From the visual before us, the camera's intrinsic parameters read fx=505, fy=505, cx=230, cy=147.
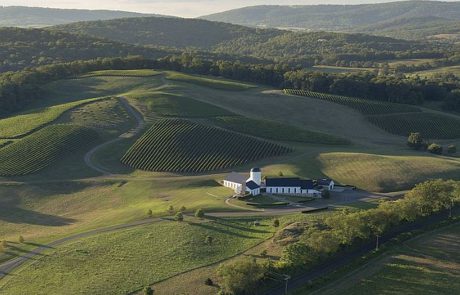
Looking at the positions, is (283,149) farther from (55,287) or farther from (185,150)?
(55,287)

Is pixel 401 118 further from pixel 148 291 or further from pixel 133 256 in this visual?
pixel 148 291

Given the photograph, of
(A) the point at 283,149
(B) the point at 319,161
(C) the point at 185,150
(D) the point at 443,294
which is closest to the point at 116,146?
(C) the point at 185,150

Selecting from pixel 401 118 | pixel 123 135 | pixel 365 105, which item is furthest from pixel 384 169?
pixel 123 135

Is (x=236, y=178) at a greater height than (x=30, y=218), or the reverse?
(x=236, y=178)

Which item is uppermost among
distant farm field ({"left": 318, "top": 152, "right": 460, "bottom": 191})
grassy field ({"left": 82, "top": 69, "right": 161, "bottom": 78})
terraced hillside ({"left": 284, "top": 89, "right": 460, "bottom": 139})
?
grassy field ({"left": 82, "top": 69, "right": 161, "bottom": 78})

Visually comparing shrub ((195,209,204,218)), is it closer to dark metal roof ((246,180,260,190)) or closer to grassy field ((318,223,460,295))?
dark metal roof ((246,180,260,190))

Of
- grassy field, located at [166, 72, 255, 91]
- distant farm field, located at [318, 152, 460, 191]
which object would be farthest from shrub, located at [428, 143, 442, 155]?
grassy field, located at [166, 72, 255, 91]
